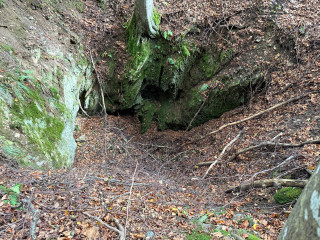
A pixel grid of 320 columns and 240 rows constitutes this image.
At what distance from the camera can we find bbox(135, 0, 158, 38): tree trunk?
715 centimetres

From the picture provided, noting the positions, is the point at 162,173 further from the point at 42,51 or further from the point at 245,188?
the point at 42,51

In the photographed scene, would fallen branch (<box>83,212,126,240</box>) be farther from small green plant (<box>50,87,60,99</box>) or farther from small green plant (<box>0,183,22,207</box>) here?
small green plant (<box>50,87,60,99</box>)

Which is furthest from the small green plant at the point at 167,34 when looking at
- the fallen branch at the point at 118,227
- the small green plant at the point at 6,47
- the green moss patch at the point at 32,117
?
the fallen branch at the point at 118,227

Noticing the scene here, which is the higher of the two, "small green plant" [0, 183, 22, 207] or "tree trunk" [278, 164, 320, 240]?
"tree trunk" [278, 164, 320, 240]

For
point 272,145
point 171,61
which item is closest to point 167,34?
point 171,61

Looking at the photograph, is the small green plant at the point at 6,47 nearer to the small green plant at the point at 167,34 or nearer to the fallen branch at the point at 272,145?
the small green plant at the point at 167,34

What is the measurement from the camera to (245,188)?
4.57m

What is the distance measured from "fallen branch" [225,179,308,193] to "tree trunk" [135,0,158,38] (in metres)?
6.39

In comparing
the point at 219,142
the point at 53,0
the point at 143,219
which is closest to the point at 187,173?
the point at 219,142

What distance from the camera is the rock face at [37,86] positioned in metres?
4.12

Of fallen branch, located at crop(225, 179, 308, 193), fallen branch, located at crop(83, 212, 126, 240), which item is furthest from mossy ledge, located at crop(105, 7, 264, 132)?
fallen branch, located at crop(83, 212, 126, 240)

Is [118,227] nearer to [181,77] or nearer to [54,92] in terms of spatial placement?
[54,92]

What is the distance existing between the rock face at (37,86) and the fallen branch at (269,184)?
Result: 14.1ft

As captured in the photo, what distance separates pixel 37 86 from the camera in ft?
17.2
